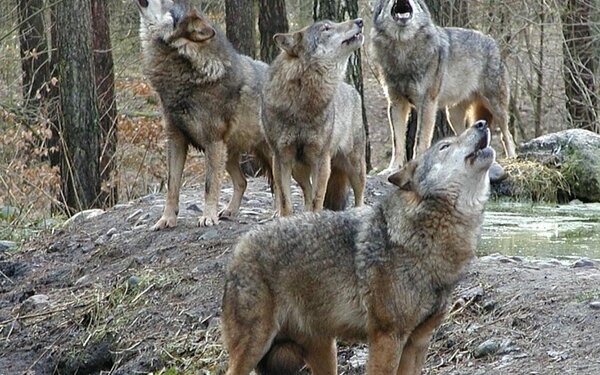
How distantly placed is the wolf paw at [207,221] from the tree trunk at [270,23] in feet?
23.3

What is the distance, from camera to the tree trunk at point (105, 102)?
50.0ft

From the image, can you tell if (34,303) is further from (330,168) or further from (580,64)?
(580,64)

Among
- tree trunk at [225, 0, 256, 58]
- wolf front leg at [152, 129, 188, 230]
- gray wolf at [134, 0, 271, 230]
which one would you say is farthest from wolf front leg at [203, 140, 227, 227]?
tree trunk at [225, 0, 256, 58]

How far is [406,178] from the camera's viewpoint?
647 cm

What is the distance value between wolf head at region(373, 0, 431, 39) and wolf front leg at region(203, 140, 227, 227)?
3.89 m

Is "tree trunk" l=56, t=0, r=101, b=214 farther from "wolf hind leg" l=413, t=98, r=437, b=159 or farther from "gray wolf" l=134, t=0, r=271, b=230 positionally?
"wolf hind leg" l=413, t=98, r=437, b=159

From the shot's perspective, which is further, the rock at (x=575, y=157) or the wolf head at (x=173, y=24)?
the rock at (x=575, y=157)

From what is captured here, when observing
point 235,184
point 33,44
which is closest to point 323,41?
point 235,184

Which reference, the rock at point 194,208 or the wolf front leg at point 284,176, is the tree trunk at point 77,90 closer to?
the rock at point 194,208

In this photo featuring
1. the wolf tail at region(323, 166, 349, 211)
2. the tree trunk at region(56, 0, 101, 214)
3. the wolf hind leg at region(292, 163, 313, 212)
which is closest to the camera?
the wolf hind leg at region(292, 163, 313, 212)

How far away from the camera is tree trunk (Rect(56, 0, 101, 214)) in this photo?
46.8 feet

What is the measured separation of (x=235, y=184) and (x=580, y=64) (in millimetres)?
12715

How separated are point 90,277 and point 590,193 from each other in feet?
20.4

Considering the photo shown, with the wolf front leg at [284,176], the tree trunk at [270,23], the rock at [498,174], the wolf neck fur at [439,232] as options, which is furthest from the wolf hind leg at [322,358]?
the tree trunk at [270,23]
